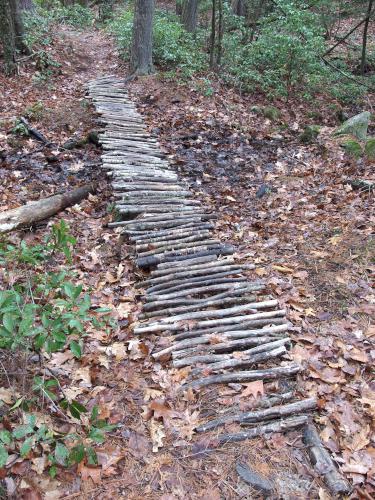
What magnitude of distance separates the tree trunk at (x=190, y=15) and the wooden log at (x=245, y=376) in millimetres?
14056

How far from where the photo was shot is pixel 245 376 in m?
3.37

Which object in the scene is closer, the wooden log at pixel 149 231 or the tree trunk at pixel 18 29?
the wooden log at pixel 149 231

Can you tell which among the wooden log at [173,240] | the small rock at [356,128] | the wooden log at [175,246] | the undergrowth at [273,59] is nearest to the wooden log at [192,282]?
the wooden log at [175,246]

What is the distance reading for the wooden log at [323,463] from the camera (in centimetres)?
262

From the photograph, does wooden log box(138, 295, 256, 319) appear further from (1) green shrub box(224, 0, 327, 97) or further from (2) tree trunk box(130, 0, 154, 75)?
(2) tree trunk box(130, 0, 154, 75)

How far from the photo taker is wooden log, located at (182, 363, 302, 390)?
3355mm

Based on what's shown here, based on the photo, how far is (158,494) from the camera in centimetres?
264

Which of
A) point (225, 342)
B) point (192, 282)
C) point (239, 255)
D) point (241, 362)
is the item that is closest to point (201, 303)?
point (192, 282)

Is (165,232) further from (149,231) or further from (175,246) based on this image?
(175,246)

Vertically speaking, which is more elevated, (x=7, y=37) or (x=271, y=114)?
(x=7, y=37)

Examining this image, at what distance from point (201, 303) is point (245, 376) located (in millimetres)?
1029

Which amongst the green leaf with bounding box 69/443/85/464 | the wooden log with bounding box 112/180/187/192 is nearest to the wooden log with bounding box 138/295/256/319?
the green leaf with bounding box 69/443/85/464

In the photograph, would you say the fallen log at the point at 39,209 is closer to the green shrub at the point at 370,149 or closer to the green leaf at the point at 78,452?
the green leaf at the point at 78,452

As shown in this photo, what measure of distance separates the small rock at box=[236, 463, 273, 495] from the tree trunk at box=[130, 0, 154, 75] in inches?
429
